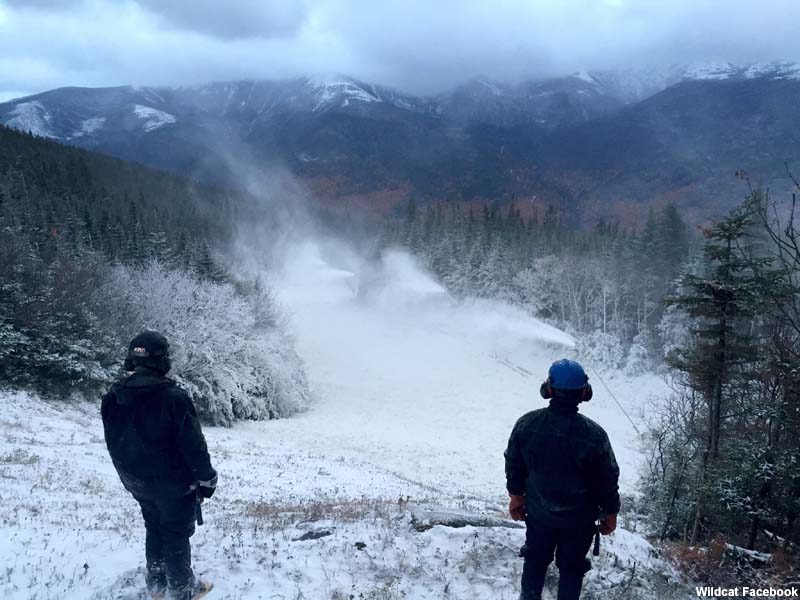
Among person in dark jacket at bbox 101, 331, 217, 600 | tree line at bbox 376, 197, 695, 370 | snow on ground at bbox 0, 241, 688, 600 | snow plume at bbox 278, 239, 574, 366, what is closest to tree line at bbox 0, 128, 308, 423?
snow on ground at bbox 0, 241, 688, 600

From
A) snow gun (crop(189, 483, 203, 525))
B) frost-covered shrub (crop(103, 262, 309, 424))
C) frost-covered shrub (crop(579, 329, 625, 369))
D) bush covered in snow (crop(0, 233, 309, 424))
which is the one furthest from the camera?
frost-covered shrub (crop(579, 329, 625, 369))

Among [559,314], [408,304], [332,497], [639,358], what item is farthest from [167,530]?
[408,304]

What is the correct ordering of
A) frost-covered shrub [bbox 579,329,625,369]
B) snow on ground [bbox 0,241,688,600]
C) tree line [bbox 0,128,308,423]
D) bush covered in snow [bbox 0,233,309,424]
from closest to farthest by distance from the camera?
1. snow on ground [bbox 0,241,688,600]
2. bush covered in snow [bbox 0,233,309,424]
3. tree line [bbox 0,128,308,423]
4. frost-covered shrub [bbox 579,329,625,369]

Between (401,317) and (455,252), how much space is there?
12419 mm

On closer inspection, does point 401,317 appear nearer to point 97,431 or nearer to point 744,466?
point 97,431

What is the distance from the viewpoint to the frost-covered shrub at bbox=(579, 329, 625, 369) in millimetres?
46125

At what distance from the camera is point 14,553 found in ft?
18.9

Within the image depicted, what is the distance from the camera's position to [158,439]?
451 centimetres

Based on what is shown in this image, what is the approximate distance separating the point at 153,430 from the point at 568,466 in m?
3.63

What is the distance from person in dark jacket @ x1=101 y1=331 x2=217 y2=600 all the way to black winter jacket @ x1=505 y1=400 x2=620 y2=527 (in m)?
2.87

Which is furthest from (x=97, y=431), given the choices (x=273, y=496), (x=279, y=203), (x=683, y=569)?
(x=279, y=203)

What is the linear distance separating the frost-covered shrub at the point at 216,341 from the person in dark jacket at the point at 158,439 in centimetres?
2321

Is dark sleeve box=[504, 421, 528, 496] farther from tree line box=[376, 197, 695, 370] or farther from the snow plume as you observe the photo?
tree line box=[376, 197, 695, 370]

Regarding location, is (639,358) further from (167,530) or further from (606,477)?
(167,530)
